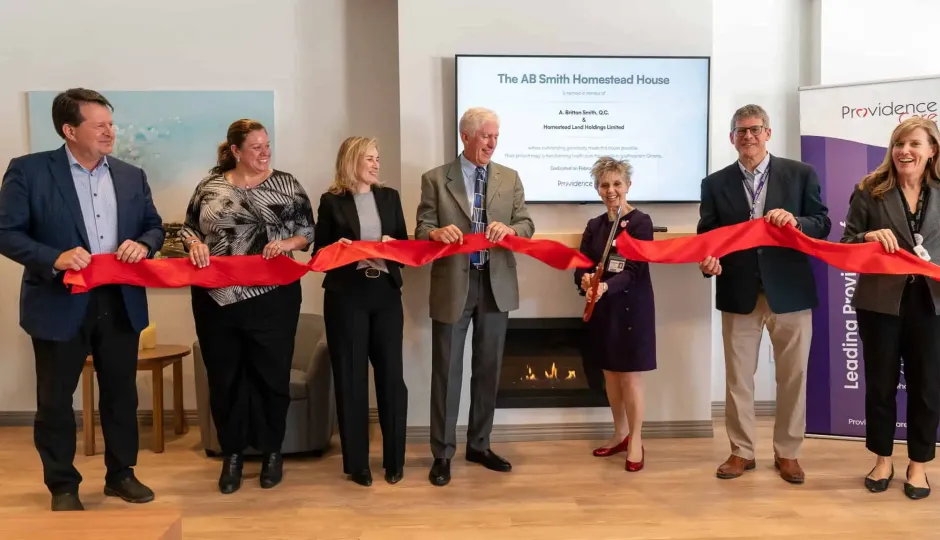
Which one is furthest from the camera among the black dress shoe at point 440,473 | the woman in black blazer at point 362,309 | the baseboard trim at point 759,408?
the baseboard trim at point 759,408

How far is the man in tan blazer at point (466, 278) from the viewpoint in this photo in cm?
350

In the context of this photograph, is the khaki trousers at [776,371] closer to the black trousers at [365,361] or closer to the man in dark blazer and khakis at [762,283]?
the man in dark blazer and khakis at [762,283]

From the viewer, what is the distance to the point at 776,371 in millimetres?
3533

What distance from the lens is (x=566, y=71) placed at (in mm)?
4105

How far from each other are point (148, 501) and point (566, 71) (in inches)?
125

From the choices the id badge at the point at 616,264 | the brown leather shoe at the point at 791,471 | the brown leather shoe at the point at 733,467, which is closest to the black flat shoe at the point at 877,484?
the brown leather shoe at the point at 791,471

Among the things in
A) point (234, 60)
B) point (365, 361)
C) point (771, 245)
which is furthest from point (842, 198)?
point (234, 60)

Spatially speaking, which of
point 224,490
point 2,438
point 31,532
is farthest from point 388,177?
point 31,532

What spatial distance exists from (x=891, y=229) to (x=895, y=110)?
46.0 inches

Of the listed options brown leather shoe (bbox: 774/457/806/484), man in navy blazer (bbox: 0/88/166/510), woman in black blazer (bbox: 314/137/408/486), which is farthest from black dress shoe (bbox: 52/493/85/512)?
brown leather shoe (bbox: 774/457/806/484)

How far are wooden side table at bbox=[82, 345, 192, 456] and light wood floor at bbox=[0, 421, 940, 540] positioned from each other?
0.12m

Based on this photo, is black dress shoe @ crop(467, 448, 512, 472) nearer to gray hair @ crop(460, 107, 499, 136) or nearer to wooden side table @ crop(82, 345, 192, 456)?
gray hair @ crop(460, 107, 499, 136)

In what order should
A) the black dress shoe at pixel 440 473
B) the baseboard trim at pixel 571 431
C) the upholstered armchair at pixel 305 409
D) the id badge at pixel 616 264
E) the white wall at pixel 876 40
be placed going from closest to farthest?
1. the black dress shoe at pixel 440 473
2. the id badge at pixel 616 264
3. the upholstered armchair at pixel 305 409
4. the baseboard trim at pixel 571 431
5. the white wall at pixel 876 40

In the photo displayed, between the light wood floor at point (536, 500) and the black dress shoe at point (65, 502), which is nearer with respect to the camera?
the light wood floor at point (536, 500)
